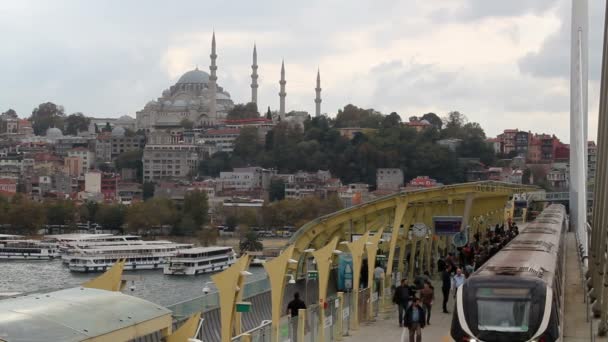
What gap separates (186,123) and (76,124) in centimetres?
2243

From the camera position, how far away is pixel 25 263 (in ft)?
241

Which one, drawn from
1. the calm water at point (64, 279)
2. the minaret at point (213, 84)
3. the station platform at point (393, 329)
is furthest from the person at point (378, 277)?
the minaret at point (213, 84)

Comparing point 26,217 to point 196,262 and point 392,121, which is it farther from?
point 392,121

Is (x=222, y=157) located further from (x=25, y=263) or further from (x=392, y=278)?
(x=392, y=278)

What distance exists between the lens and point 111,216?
9594 cm

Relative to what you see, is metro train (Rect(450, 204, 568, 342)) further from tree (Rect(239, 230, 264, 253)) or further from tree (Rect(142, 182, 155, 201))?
tree (Rect(142, 182, 155, 201))

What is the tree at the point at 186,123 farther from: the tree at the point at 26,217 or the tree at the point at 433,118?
the tree at the point at 26,217

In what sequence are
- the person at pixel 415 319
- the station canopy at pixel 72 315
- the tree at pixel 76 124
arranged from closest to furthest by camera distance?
1. the station canopy at pixel 72 315
2. the person at pixel 415 319
3. the tree at pixel 76 124

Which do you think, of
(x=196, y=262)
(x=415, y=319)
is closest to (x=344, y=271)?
(x=415, y=319)

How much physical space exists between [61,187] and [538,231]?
11238 cm

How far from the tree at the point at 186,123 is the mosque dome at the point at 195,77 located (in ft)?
23.8

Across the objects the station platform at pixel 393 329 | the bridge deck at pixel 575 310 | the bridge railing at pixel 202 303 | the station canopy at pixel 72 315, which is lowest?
the station platform at pixel 393 329

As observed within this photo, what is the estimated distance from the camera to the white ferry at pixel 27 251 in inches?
3029

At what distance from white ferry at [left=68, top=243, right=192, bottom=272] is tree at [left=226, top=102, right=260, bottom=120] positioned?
77.6 metres
